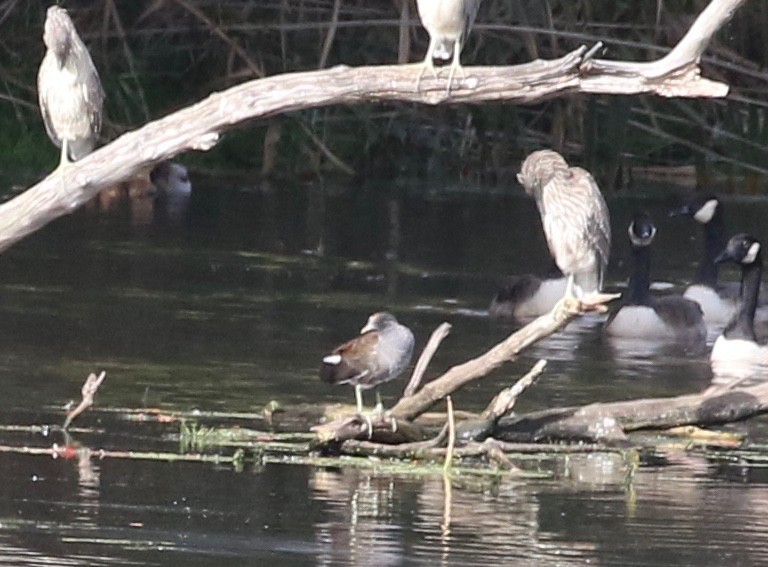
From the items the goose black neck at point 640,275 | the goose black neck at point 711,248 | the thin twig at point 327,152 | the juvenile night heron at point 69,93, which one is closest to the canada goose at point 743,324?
the goose black neck at point 640,275

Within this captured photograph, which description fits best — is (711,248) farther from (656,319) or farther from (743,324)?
(743,324)

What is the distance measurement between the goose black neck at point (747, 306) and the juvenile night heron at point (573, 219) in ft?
8.45

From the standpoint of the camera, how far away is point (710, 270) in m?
13.7

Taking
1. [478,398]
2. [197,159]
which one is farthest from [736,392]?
[197,159]

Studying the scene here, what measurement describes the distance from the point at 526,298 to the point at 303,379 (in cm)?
309

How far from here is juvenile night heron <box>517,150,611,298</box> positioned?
8.76m

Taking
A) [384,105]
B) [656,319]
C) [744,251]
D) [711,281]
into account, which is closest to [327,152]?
[384,105]

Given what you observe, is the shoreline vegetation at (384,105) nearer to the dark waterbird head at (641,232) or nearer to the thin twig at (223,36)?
the thin twig at (223,36)

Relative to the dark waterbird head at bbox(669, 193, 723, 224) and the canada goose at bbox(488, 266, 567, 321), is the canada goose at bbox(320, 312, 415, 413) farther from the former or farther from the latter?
the dark waterbird head at bbox(669, 193, 723, 224)

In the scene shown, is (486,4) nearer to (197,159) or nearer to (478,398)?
(197,159)

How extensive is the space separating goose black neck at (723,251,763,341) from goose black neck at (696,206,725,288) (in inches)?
42.9

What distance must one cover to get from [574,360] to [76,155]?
11.6ft

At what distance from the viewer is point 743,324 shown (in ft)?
37.9

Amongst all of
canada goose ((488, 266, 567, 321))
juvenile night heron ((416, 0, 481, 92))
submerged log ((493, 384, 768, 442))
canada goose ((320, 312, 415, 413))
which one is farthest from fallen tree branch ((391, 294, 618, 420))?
canada goose ((488, 266, 567, 321))
